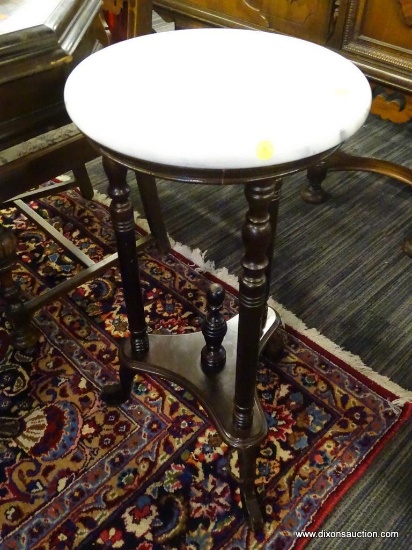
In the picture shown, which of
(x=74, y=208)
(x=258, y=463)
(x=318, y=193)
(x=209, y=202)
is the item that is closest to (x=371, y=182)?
(x=318, y=193)

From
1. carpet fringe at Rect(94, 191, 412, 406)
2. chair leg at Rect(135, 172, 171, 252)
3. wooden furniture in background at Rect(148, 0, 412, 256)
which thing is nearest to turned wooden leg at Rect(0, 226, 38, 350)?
chair leg at Rect(135, 172, 171, 252)

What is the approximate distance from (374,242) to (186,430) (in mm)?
722

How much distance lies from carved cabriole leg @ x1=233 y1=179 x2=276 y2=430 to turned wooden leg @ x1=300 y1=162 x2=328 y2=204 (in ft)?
2.83

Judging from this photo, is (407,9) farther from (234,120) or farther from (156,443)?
(156,443)

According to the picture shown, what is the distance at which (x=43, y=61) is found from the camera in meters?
0.77

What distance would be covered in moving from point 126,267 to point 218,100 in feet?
1.14

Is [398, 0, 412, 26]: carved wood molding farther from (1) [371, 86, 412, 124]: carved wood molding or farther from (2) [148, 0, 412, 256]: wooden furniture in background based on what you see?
(1) [371, 86, 412, 124]: carved wood molding

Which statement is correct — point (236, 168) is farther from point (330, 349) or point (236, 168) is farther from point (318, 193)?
point (318, 193)

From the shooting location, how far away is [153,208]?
119 centimetres

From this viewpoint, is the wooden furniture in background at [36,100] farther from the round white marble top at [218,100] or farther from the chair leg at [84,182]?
the chair leg at [84,182]

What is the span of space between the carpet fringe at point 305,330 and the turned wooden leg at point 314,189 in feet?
1.24

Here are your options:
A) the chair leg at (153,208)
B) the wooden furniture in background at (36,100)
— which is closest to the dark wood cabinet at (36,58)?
the wooden furniture in background at (36,100)

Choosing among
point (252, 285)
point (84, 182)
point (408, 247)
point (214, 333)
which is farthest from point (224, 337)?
point (84, 182)

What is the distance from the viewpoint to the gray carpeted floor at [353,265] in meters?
0.81
